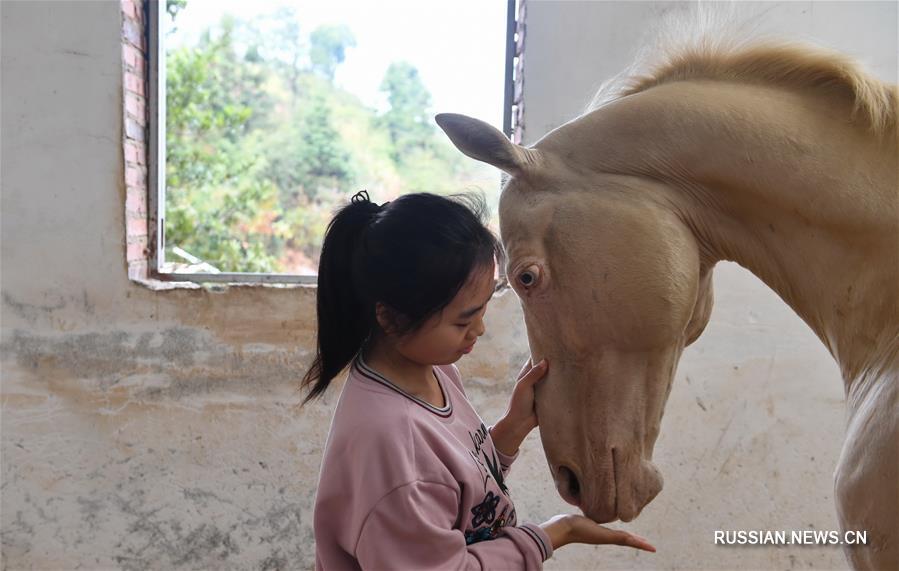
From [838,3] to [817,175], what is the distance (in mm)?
1530

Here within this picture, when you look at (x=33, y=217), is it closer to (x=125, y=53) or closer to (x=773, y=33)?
(x=125, y=53)

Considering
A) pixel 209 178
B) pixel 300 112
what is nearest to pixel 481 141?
pixel 209 178

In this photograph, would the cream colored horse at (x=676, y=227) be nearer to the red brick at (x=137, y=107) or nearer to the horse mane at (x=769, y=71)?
the horse mane at (x=769, y=71)

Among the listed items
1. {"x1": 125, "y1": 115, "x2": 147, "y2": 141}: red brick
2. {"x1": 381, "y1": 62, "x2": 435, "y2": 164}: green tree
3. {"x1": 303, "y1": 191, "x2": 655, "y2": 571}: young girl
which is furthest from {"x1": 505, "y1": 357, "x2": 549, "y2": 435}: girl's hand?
{"x1": 381, "y1": 62, "x2": 435, "y2": 164}: green tree

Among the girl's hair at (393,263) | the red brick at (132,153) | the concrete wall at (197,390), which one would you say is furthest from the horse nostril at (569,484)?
the red brick at (132,153)

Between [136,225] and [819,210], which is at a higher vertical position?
[819,210]

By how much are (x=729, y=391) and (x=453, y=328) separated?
5.01 feet

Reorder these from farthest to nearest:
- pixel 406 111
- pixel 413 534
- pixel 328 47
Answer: pixel 328 47
pixel 406 111
pixel 413 534

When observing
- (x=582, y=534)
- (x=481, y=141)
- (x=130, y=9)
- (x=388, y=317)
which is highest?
(x=130, y=9)

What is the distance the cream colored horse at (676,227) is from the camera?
107cm

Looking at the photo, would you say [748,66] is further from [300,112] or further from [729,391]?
[300,112]

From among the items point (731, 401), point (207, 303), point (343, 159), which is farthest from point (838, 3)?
point (343, 159)

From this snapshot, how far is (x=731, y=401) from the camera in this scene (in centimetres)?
229

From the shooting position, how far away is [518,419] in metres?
1.25
